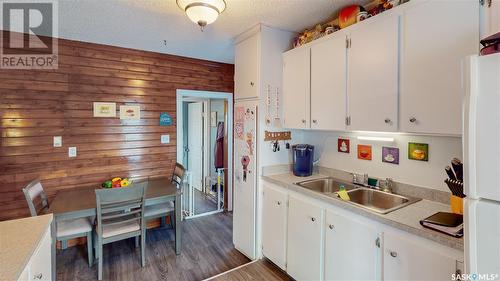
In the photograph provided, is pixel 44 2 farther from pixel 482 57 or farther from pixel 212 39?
pixel 482 57

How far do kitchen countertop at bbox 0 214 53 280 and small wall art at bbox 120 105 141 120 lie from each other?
1861 millimetres

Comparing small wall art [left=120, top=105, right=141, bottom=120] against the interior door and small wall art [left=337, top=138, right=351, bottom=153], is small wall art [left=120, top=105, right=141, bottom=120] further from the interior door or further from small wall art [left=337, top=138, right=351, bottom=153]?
small wall art [left=337, top=138, right=351, bottom=153]

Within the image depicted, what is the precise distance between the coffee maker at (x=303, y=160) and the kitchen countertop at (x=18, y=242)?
2003mm

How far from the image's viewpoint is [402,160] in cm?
194

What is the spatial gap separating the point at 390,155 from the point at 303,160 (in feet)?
2.56

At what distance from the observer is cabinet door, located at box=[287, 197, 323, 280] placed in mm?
1939

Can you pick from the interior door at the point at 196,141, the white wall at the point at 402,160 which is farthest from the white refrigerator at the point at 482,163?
the interior door at the point at 196,141

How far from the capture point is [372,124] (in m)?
1.77

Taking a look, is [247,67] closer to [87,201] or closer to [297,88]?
[297,88]

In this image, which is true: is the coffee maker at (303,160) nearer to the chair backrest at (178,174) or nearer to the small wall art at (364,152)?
the small wall art at (364,152)

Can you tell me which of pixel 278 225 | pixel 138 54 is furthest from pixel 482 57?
pixel 138 54

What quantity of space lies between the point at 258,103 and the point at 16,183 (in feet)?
9.04

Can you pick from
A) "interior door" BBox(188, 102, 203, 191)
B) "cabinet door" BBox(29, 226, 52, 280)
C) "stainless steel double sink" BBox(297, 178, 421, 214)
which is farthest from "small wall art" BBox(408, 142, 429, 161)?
"interior door" BBox(188, 102, 203, 191)

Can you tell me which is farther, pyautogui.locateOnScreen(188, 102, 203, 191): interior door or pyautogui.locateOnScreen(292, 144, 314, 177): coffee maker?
pyautogui.locateOnScreen(188, 102, 203, 191): interior door
